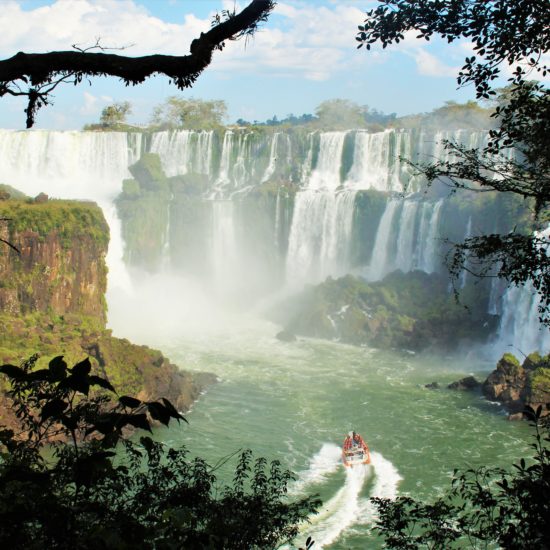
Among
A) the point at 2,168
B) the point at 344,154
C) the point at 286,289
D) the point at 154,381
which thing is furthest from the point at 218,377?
Answer: the point at 2,168

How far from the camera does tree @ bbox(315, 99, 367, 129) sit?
43959 mm

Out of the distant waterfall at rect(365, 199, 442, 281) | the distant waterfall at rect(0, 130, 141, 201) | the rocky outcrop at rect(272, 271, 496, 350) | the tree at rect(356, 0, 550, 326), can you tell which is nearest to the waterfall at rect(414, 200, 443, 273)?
the distant waterfall at rect(365, 199, 442, 281)

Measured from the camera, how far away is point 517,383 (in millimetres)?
19031

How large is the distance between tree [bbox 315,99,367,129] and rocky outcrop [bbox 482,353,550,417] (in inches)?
1050

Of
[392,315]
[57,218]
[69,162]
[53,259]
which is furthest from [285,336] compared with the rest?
[69,162]

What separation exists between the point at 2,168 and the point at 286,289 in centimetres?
1677

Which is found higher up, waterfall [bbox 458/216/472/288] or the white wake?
waterfall [bbox 458/216/472/288]

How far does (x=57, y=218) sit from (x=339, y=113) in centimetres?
2934

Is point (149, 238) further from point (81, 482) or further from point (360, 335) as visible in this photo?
point (81, 482)

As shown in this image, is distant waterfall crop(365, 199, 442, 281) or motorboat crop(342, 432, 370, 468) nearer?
motorboat crop(342, 432, 370, 468)

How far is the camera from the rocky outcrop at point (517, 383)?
18.1 m

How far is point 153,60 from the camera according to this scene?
379 centimetres

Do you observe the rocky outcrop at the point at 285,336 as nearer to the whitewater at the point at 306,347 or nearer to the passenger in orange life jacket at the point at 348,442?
the whitewater at the point at 306,347

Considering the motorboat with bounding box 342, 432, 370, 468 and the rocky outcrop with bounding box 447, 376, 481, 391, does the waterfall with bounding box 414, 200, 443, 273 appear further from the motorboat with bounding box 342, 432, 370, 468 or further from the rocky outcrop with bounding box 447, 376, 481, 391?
the motorboat with bounding box 342, 432, 370, 468
